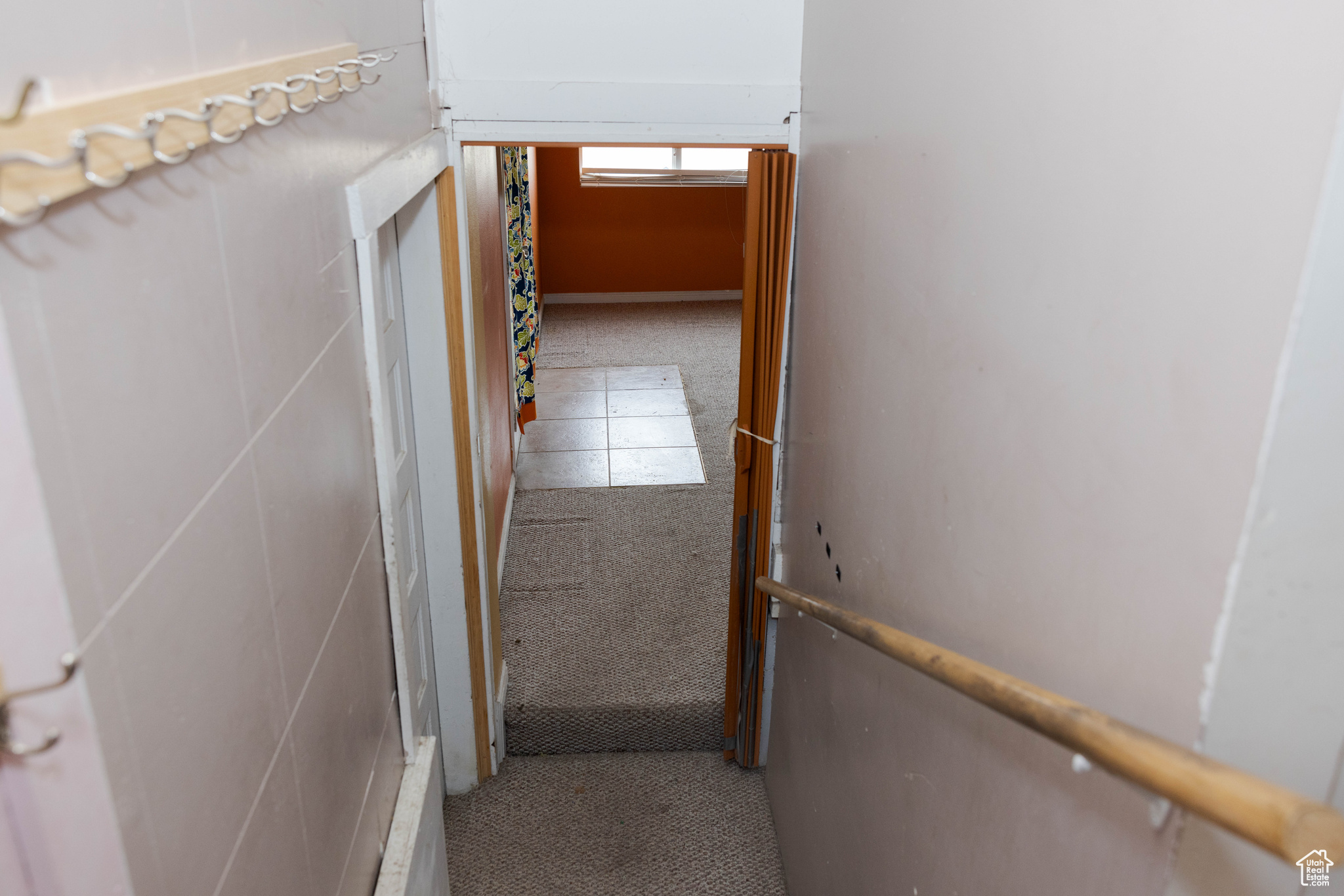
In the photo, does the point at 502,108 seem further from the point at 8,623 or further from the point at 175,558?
the point at 8,623

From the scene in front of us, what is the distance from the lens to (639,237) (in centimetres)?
819

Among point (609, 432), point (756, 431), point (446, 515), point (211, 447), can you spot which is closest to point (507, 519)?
point (609, 432)

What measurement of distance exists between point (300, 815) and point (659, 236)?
727 cm

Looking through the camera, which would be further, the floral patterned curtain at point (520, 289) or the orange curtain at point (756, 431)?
the floral patterned curtain at point (520, 289)

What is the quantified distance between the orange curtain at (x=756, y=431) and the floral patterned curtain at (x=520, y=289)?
2.34 metres

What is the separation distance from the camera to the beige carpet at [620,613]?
330cm

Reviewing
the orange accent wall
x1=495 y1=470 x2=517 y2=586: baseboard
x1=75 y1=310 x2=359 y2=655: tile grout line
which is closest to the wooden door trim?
x1=495 y1=470 x2=517 y2=586: baseboard

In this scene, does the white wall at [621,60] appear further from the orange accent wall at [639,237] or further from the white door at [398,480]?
the orange accent wall at [639,237]

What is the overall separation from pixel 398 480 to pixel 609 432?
3.30 m

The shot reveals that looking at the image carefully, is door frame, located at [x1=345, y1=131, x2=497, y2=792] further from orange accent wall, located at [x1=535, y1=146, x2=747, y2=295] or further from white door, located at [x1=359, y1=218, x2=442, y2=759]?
orange accent wall, located at [x1=535, y1=146, x2=747, y2=295]

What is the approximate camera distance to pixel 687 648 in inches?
142

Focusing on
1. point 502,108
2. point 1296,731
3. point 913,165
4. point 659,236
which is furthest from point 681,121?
point 659,236

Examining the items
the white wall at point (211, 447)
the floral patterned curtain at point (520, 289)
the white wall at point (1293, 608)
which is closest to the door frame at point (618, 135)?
the white wall at point (211, 447)

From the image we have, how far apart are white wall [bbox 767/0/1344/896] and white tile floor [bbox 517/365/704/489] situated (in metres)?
3.02
